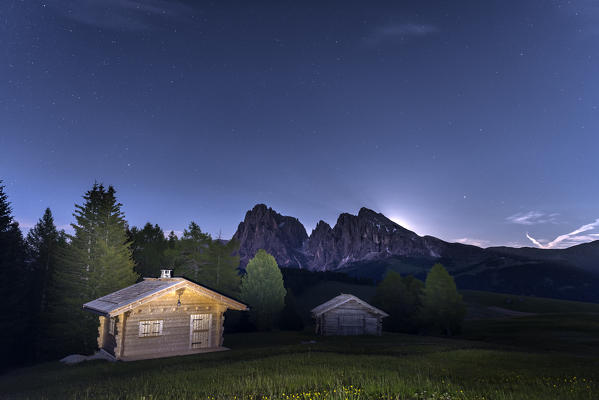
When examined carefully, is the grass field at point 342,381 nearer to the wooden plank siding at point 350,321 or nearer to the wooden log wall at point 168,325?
the wooden log wall at point 168,325

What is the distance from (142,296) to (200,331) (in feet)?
17.1

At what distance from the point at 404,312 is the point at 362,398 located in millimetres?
60605

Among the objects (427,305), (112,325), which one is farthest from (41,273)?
(427,305)

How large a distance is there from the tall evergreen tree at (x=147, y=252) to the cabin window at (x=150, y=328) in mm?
25087

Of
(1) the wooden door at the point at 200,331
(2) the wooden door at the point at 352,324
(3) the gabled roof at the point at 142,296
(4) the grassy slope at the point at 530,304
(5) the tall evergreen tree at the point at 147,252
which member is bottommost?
(4) the grassy slope at the point at 530,304

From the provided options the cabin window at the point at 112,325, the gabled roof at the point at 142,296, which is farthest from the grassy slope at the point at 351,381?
the cabin window at the point at 112,325

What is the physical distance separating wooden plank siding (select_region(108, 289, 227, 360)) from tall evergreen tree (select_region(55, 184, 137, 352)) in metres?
9.68

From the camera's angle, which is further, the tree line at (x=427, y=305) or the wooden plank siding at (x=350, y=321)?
the tree line at (x=427, y=305)

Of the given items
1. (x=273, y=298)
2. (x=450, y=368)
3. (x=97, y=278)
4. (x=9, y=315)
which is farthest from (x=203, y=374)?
(x=273, y=298)

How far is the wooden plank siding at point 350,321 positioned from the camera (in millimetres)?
43625

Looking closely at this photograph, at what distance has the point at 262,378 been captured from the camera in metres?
11.1

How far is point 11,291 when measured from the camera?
117 feet

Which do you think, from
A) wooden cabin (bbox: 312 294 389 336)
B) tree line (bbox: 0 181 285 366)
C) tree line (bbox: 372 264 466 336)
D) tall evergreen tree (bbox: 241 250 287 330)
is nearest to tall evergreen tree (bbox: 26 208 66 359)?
tree line (bbox: 0 181 285 366)

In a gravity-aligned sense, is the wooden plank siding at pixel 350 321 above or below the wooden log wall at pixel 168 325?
below
